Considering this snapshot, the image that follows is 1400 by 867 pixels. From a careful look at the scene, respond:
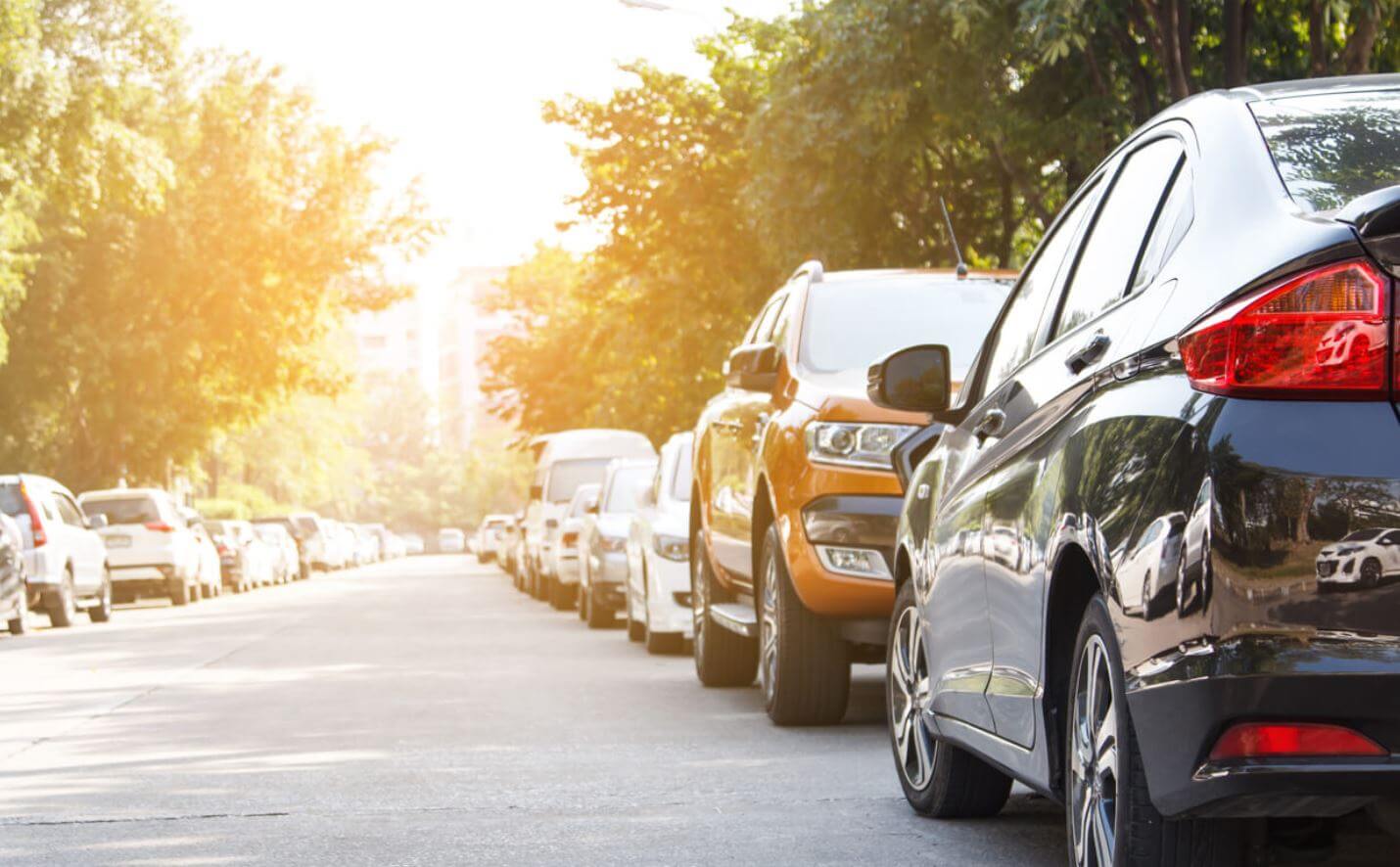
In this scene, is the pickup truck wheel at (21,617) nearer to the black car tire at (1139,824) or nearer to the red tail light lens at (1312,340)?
the black car tire at (1139,824)

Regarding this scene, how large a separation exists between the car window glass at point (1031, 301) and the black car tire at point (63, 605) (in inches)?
752

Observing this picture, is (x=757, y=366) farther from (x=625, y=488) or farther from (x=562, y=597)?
(x=562, y=597)

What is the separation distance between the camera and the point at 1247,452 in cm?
339

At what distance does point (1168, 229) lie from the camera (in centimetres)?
433

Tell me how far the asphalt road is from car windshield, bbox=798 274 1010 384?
1776 mm

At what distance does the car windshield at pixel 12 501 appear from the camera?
22.6 metres

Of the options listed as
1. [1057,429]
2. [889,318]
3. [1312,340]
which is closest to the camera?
[1312,340]

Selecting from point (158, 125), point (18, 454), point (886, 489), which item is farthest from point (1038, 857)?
point (18, 454)

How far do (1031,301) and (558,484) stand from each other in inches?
990

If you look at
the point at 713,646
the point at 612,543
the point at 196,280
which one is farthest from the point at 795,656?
the point at 196,280

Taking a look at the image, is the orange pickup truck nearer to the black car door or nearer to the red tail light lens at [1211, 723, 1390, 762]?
the black car door

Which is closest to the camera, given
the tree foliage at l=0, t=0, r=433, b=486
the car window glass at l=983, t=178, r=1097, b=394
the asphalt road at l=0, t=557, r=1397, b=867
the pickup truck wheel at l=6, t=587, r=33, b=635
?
the car window glass at l=983, t=178, r=1097, b=394

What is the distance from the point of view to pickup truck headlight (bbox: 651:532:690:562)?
15.2 metres

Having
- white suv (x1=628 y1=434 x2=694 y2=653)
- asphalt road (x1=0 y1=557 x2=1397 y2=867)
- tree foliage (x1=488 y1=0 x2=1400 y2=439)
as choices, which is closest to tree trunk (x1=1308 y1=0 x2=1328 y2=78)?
tree foliage (x1=488 y1=0 x2=1400 y2=439)
